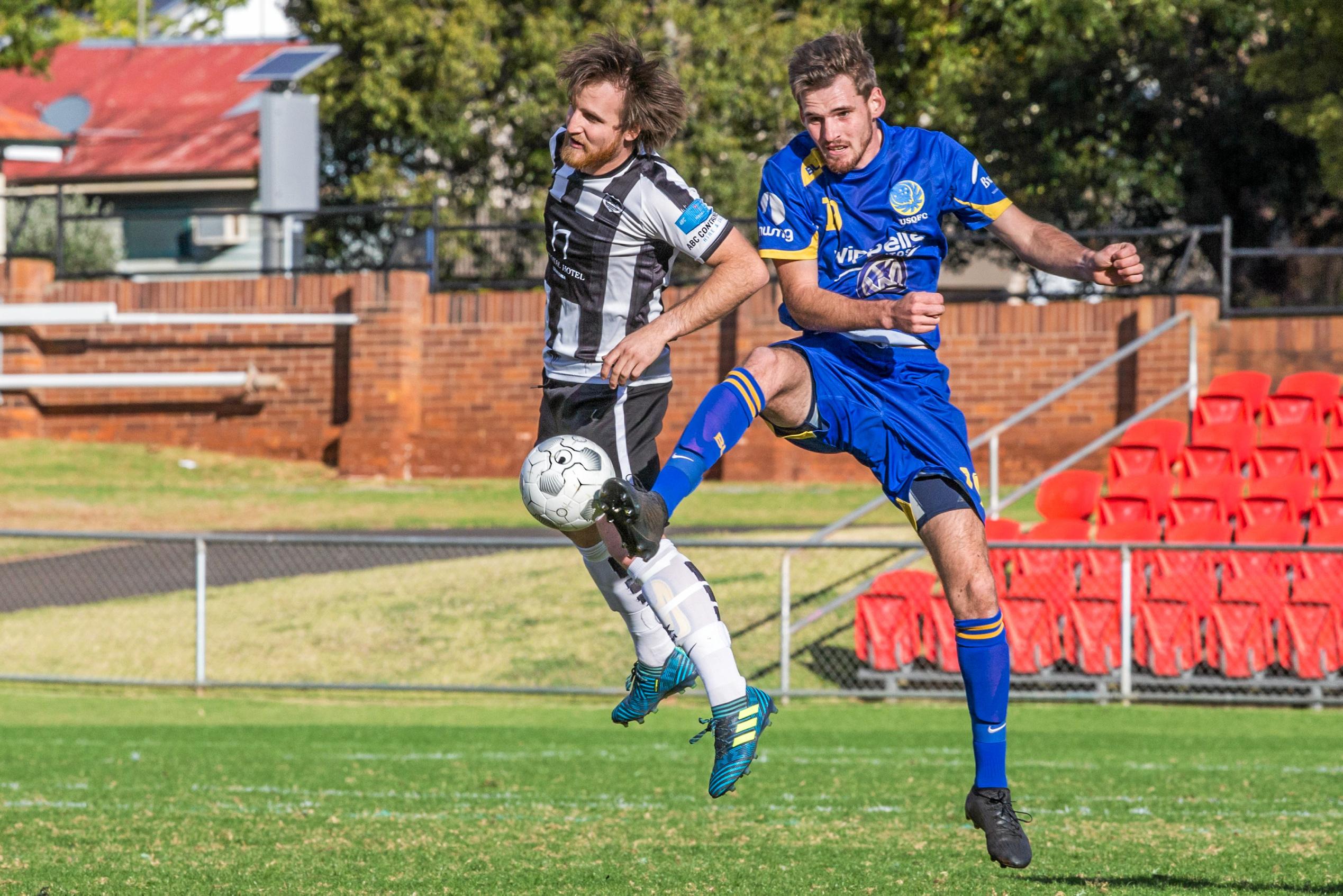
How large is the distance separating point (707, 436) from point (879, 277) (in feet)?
2.90

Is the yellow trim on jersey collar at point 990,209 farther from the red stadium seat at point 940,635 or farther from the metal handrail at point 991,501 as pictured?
the red stadium seat at point 940,635

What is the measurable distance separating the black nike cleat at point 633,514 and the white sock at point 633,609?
72 centimetres

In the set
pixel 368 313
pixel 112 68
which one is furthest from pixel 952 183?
pixel 112 68

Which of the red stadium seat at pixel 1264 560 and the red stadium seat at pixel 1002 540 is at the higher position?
the red stadium seat at pixel 1264 560

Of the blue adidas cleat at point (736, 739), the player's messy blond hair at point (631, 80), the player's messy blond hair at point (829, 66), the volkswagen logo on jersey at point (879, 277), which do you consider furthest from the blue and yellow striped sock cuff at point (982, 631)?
the player's messy blond hair at point (631, 80)

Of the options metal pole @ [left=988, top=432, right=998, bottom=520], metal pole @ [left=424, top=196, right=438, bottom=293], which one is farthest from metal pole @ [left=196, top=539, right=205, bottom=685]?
metal pole @ [left=424, top=196, right=438, bottom=293]

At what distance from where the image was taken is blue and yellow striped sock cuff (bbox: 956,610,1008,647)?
5566mm

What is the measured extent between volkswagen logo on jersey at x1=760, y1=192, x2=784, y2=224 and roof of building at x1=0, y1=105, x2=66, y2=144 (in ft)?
77.8

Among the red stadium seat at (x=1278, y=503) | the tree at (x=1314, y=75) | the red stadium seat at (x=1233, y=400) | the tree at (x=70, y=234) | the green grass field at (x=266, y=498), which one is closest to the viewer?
the red stadium seat at (x=1278, y=503)

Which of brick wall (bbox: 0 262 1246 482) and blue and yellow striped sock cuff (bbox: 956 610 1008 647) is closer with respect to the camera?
blue and yellow striped sock cuff (bbox: 956 610 1008 647)

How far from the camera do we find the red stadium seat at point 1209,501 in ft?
45.3

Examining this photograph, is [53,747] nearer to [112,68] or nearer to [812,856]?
[812,856]

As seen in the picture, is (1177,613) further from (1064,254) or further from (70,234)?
(70,234)

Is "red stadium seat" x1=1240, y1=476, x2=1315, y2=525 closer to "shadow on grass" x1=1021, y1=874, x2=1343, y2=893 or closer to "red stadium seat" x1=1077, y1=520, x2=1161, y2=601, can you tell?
"red stadium seat" x1=1077, y1=520, x2=1161, y2=601
